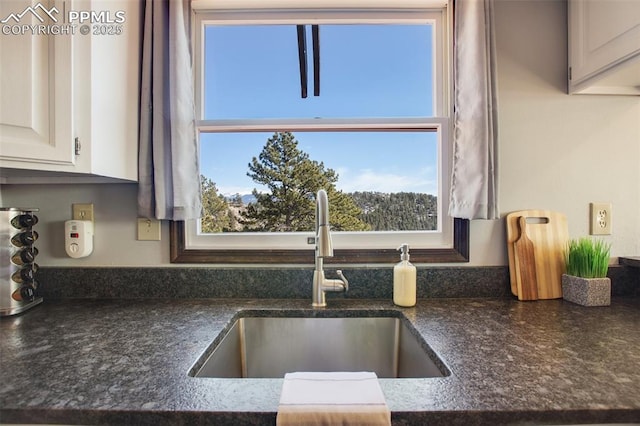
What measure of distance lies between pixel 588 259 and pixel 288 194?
1.10 m

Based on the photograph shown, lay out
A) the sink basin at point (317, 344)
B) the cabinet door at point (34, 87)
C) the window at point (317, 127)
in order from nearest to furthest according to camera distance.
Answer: the cabinet door at point (34, 87) → the sink basin at point (317, 344) → the window at point (317, 127)

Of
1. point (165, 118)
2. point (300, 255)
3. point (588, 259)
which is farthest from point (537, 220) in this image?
point (165, 118)

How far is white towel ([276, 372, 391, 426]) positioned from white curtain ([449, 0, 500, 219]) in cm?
77

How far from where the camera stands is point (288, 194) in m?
1.31

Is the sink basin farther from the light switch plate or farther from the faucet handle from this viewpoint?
the light switch plate

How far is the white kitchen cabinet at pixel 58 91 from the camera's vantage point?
85 cm

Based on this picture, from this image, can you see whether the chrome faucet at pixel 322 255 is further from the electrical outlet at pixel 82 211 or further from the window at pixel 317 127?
the electrical outlet at pixel 82 211

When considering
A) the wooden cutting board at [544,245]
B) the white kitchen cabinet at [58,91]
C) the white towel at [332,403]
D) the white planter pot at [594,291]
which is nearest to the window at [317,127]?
the wooden cutting board at [544,245]

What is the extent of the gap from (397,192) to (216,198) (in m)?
0.76

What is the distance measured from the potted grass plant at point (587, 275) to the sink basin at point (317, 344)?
0.63 m

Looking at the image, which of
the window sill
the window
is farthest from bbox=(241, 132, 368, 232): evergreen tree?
the window sill

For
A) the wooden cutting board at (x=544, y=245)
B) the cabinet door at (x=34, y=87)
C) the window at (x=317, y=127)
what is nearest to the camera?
the cabinet door at (x=34, y=87)

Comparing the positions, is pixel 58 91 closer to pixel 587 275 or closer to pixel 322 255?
pixel 322 255

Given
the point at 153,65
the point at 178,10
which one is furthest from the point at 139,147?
the point at 178,10
